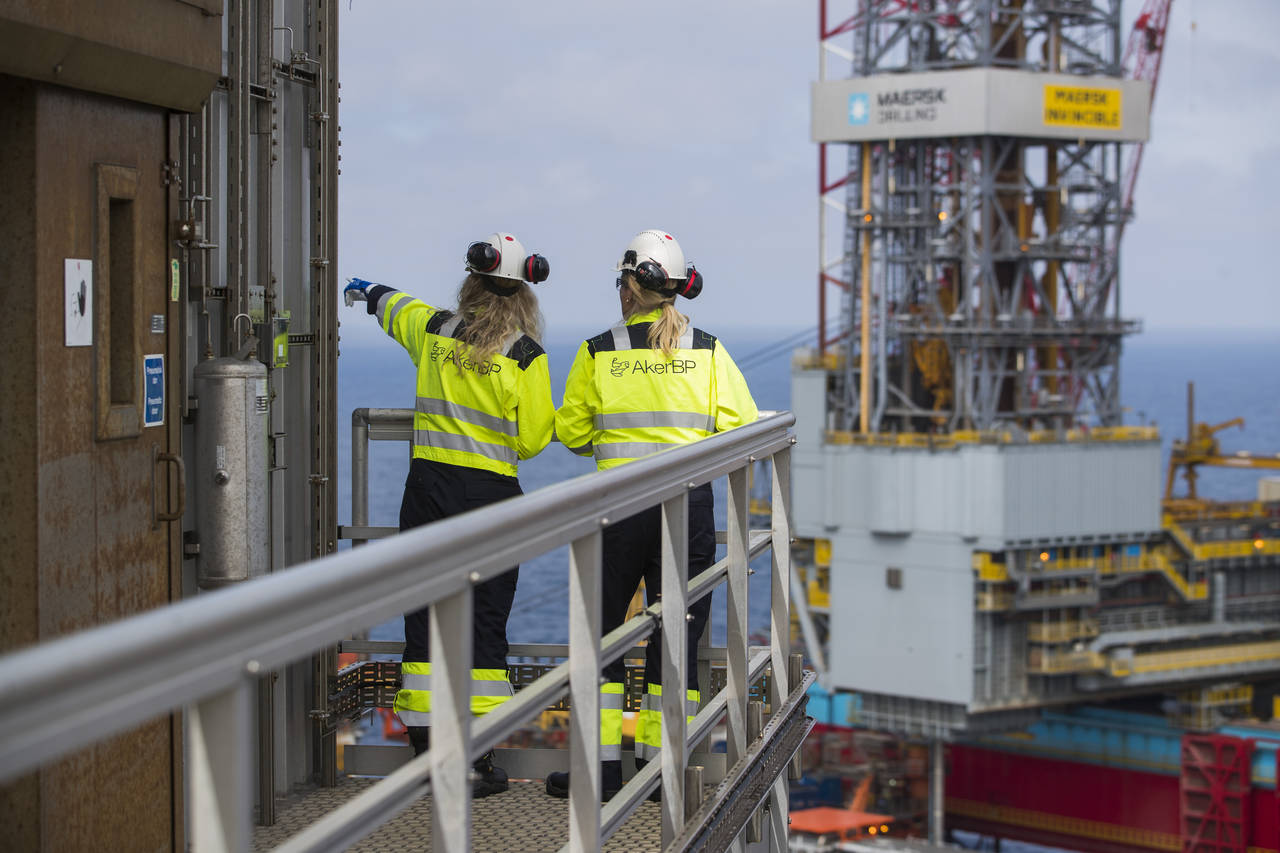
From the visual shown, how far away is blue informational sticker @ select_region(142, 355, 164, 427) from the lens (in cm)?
493

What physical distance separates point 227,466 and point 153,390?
1.33 ft

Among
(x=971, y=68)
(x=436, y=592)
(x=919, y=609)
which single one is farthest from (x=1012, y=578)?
(x=436, y=592)

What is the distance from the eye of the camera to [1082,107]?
39.5 m

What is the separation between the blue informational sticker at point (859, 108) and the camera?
38844 millimetres

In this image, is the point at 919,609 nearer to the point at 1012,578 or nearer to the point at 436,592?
the point at 1012,578

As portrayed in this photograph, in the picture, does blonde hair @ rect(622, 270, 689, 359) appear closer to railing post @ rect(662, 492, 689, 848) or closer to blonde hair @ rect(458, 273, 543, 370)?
blonde hair @ rect(458, 273, 543, 370)

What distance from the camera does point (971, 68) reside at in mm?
38844

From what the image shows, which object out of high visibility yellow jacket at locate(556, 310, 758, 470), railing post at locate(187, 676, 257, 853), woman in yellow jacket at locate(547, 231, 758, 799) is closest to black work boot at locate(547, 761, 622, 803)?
woman in yellow jacket at locate(547, 231, 758, 799)

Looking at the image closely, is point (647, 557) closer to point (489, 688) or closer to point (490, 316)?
point (489, 688)

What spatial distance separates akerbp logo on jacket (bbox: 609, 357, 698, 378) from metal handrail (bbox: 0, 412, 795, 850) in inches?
44.7

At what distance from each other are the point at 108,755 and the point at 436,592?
256cm

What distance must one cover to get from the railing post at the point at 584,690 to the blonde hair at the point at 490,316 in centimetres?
258

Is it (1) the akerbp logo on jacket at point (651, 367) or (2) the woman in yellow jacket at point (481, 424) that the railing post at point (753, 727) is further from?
(1) the akerbp logo on jacket at point (651, 367)

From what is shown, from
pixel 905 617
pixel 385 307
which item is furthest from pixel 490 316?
pixel 905 617
